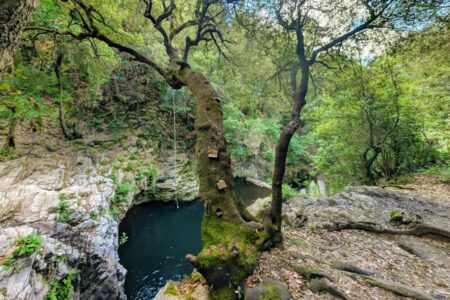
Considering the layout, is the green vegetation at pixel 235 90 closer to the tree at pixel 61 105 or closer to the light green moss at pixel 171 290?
the tree at pixel 61 105

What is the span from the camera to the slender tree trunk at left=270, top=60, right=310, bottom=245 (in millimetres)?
3338

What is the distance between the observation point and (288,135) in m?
3.30

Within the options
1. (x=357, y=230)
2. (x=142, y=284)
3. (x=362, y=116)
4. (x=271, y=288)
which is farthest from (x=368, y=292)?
(x=362, y=116)

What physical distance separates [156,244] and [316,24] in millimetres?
9168

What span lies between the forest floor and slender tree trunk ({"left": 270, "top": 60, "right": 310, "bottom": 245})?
448 mm

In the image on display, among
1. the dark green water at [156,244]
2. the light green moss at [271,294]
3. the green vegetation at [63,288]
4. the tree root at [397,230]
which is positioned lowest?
the dark green water at [156,244]

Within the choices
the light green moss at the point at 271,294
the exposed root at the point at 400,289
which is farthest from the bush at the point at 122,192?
the exposed root at the point at 400,289

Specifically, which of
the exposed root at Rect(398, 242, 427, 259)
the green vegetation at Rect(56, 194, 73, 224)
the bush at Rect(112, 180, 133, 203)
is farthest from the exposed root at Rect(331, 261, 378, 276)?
the bush at Rect(112, 180, 133, 203)

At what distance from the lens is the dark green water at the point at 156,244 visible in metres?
7.19

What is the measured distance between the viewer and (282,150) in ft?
11.1

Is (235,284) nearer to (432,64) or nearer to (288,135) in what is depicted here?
(288,135)

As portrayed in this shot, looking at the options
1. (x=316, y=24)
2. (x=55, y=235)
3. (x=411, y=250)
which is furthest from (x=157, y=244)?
(x=316, y=24)

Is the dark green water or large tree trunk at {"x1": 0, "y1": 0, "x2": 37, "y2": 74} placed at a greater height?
large tree trunk at {"x1": 0, "y1": 0, "x2": 37, "y2": 74}

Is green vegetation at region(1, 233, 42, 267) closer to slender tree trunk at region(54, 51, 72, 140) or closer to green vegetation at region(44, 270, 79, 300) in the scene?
green vegetation at region(44, 270, 79, 300)
